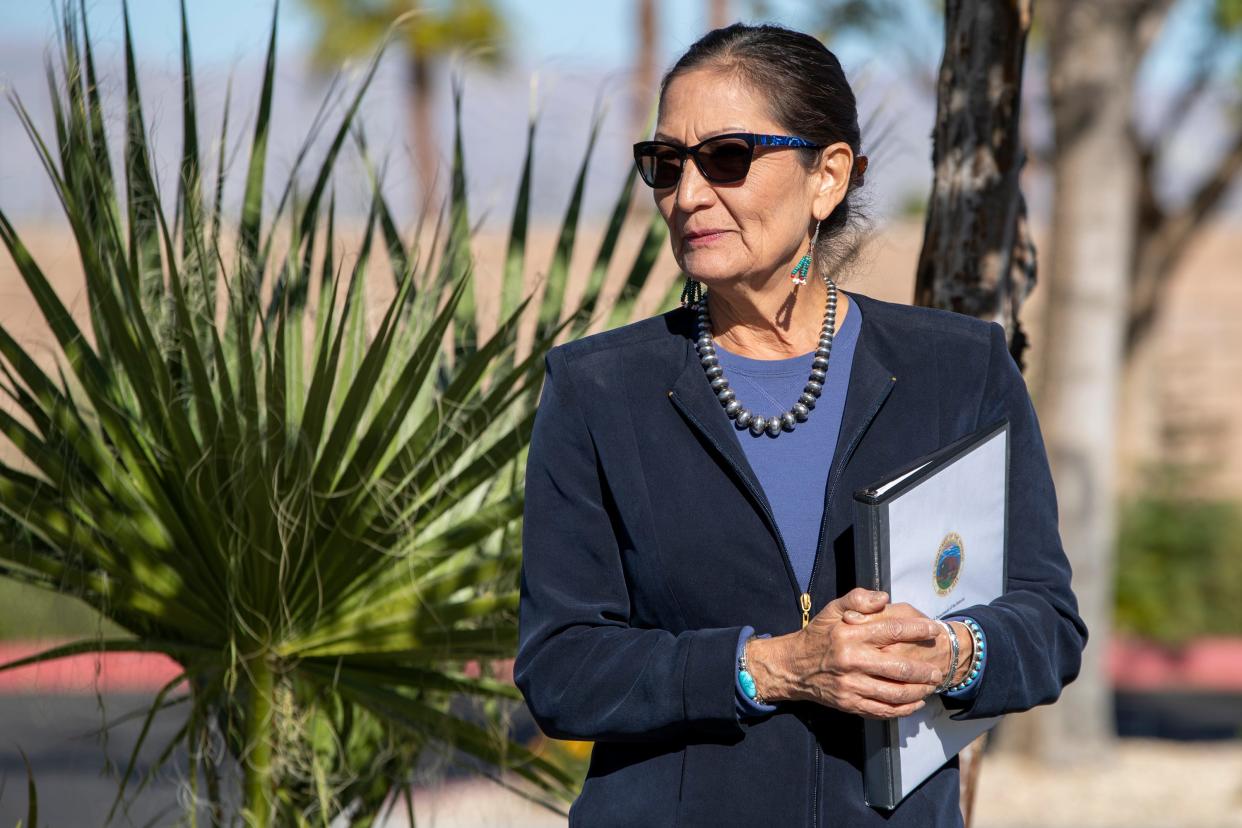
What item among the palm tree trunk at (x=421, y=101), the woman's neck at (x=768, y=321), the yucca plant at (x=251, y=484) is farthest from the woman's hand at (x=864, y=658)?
the palm tree trunk at (x=421, y=101)

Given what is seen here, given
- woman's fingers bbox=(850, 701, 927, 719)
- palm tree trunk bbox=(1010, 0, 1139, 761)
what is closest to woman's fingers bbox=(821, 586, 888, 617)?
woman's fingers bbox=(850, 701, 927, 719)

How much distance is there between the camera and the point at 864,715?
1.57m

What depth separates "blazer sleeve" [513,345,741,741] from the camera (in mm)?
1597

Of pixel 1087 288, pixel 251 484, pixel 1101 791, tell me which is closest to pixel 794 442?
pixel 251 484

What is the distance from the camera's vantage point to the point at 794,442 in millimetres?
1729

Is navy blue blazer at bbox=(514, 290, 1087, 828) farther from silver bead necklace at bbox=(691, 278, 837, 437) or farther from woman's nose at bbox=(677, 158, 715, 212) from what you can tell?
woman's nose at bbox=(677, 158, 715, 212)

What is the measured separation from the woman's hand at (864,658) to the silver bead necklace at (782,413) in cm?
26

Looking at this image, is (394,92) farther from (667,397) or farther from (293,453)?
(667,397)

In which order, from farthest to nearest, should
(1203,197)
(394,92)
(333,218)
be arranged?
(1203,197) → (394,92) → (333,218)

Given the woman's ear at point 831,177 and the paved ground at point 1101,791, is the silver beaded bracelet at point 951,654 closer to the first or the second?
the woman's ear at point 831,177

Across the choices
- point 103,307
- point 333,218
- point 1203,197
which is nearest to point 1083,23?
point 1203,197

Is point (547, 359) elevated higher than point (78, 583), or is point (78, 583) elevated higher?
point (547, 359)

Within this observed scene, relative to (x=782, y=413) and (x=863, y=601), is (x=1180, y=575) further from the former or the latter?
(x=863, y=601)

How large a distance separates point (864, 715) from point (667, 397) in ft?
1.45
